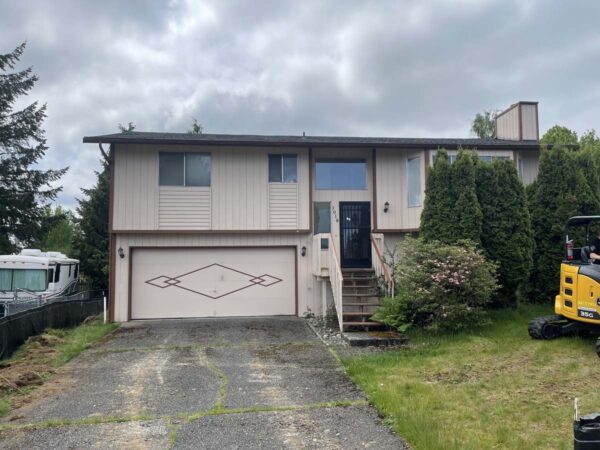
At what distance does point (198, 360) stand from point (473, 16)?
1152 centimetres

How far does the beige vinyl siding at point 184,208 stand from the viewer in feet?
40.2

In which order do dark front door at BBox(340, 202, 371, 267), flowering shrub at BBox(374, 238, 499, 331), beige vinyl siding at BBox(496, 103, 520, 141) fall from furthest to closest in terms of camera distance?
1. beige vinyl siding at BBox(496, 103, 520, 141)
2. dark front door at BBox(340, 202, 371, 267)
3. flowering shrub at BBox(374, 238, 499, 331)

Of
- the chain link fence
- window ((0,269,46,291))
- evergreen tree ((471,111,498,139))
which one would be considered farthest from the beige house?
evergreen tree ((471,111,498,139))

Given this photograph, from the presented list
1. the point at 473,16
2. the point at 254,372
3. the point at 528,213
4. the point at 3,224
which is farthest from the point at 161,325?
the point at 3,224

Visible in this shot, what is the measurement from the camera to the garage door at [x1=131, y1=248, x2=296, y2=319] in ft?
41.0

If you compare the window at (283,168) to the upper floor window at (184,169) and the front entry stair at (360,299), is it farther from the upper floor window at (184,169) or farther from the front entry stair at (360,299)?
the front entry stair at (360,299)

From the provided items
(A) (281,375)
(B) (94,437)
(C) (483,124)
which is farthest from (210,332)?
(C) (483,124)

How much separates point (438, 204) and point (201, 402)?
7.02 m

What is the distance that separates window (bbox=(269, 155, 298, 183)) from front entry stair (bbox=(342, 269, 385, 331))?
314 centimetres

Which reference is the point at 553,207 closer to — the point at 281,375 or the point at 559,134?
the point at 281,375

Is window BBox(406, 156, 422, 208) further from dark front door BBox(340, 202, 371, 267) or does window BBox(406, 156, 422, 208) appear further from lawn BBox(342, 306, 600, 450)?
lawn BBox(342, 306, 600, 450)

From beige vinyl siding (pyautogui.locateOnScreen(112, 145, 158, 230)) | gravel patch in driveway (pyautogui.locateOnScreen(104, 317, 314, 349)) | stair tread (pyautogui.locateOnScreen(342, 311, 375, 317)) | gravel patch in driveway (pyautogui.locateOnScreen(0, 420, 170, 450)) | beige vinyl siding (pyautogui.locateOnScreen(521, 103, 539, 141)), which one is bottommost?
gravel patch in driveway (pyautogui.locateOnScreen(104, 317, 314, 349))

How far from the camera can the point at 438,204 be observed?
33.4 feet

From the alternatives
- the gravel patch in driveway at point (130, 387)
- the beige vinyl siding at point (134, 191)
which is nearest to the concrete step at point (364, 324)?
the gravel patch in driveway at point (130, 387)
